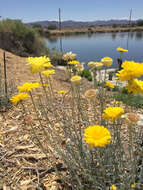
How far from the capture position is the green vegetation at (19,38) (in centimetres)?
1195

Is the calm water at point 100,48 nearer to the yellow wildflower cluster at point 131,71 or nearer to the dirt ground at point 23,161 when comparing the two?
the dirt ground at point 23,161

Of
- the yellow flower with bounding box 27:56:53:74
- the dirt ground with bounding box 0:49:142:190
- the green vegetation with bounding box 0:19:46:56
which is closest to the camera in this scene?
the yellow flower with bounding box 27:56:53:74

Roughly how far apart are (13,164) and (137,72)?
1.66 m

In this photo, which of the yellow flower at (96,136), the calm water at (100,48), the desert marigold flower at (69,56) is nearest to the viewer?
the yellow flower at (96,136)

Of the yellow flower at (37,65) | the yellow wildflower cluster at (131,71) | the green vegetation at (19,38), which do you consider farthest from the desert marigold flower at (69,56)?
the green vegetation at (19,38)

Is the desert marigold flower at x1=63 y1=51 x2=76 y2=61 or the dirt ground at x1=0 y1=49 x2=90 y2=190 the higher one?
the desert marigold flower at x1=63 y1=51 x2=76 y2=61

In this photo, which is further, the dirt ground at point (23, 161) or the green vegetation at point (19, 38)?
the green vegetation at point (19, 38)

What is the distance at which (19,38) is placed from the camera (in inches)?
484

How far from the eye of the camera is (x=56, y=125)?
264 centimetres

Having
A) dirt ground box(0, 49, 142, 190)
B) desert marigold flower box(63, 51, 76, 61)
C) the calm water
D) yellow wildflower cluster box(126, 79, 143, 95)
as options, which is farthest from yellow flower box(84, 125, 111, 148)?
the calm water

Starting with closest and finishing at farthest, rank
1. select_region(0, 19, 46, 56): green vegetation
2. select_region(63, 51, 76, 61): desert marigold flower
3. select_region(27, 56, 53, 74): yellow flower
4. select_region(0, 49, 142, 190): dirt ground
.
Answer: select_region(27, 56, 53, 74): yellow flower < select_region(0, 49, 142, 190): dirt ground < select_region(63, 51, 76, 61): desert marigold flower < select_region(0, 19, 46, 56): green vegetation

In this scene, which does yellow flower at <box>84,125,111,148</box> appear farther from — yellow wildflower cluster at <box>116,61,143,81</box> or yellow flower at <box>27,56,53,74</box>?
yellow flower at <box>27,56,53,74</box>

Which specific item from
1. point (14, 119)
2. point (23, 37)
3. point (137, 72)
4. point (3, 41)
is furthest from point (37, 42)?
point (137, 72)

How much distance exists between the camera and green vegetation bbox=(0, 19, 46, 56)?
470 inches
